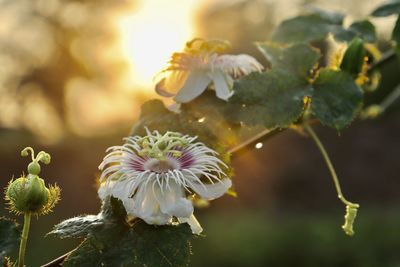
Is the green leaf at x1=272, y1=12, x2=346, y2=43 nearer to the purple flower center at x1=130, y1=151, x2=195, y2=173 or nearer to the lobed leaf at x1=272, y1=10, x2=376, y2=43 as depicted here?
the lobed leaf at x1=272, y1=10, x2=376, y2=43

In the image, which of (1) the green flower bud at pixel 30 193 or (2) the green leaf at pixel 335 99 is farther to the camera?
(2) the green leaf at pixel 335 99

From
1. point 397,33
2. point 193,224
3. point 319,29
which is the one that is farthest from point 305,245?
point 193,224

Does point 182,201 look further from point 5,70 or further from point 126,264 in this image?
point 5,70

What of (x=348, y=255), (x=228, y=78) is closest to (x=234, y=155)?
(x=228, y=78)

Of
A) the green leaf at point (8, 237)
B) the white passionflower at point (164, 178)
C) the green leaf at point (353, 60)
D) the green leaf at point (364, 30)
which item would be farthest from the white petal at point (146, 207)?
the green leaf at point (364, 30)

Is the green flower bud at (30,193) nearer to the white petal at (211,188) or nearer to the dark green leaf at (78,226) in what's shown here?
the dark green leaf at (78,226)

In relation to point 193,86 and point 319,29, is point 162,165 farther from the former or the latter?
point 319,29
